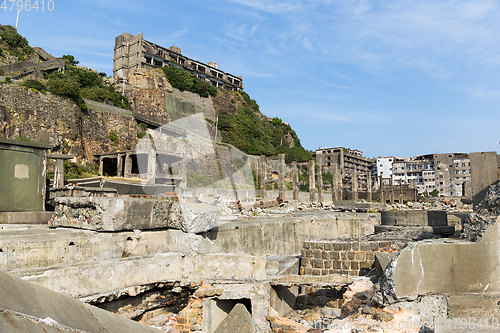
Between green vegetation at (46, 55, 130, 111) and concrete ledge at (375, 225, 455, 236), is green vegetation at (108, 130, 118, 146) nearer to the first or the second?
green vegetation at (46, 55, 130, 111)

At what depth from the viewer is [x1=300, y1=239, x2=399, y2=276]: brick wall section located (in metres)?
8.28

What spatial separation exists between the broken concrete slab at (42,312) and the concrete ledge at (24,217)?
14.6ft

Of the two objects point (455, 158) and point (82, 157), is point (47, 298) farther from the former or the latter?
point (455, 158)

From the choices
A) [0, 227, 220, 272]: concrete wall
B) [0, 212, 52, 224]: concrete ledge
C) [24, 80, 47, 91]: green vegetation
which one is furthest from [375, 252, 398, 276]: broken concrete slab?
[24, 80, 47, 91]: green vegetation

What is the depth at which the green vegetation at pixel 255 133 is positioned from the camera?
48.3 meters

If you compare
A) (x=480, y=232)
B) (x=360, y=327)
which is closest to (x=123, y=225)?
(x=360, y=327)

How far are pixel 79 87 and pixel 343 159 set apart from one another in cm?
6614

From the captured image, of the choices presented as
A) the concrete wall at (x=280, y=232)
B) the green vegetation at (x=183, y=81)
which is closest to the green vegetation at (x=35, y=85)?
the concrete wall at (x=280, y=232)

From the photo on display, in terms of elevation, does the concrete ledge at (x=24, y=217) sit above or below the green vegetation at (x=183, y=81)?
below

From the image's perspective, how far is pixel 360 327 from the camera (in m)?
4.10

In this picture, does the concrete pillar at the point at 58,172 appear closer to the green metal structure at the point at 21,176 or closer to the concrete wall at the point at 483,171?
the green metal structure at the point at 21,176

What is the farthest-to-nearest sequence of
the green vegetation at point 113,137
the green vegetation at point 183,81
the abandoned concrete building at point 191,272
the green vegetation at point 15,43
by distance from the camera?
the green vegetation at point 183,81, the green vegetation at point 15,43, the green vegetation at point 113,137, the abandoned concrete building at point 191,272

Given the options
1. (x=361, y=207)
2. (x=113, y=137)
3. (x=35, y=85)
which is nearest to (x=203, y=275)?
(x=361, y=207)

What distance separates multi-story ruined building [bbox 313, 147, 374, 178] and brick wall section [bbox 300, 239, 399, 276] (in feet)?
234
